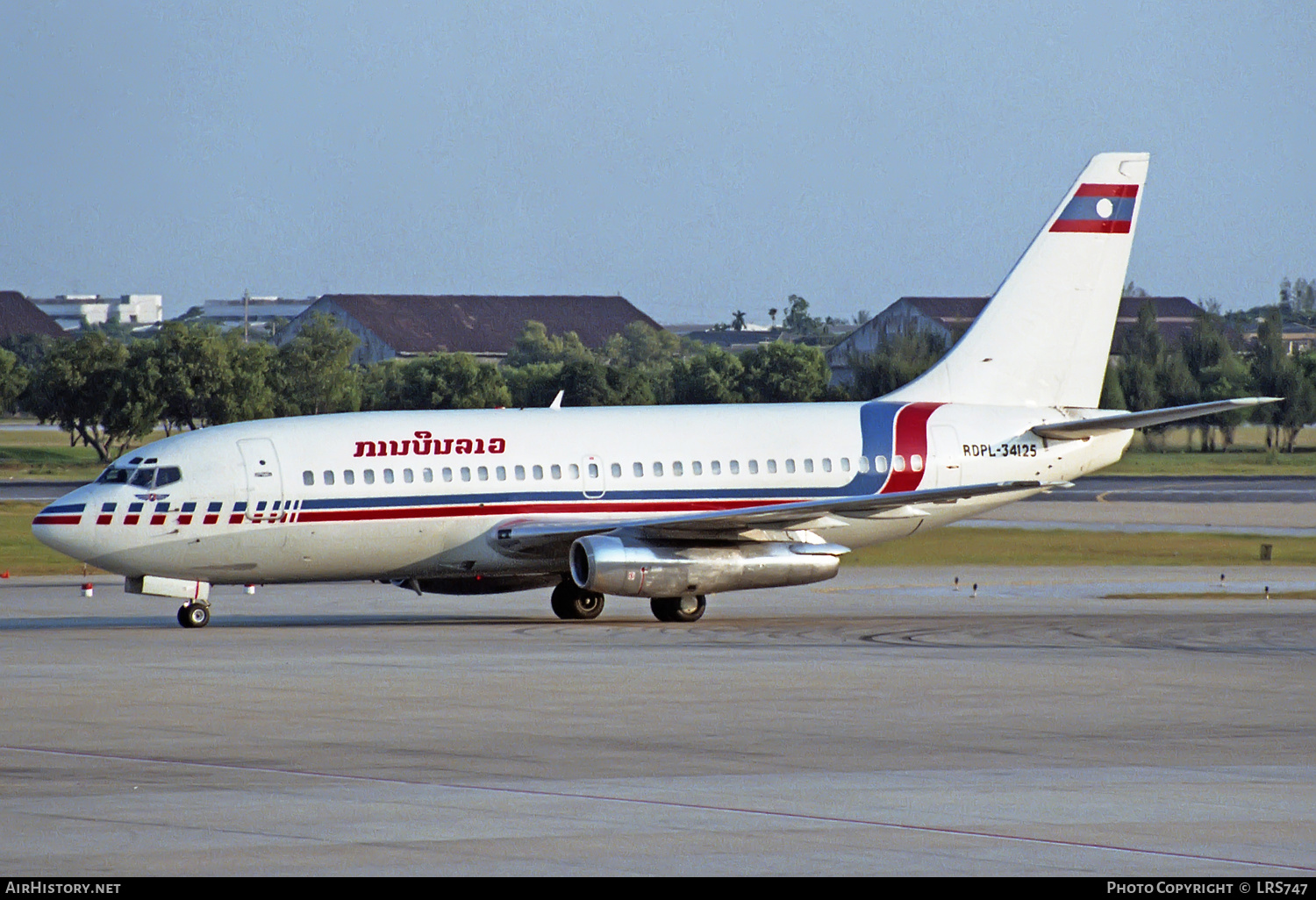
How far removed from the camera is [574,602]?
33812 millimetres

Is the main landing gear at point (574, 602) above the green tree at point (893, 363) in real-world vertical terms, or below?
below

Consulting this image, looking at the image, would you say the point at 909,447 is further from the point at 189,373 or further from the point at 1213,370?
the point at 1213,370

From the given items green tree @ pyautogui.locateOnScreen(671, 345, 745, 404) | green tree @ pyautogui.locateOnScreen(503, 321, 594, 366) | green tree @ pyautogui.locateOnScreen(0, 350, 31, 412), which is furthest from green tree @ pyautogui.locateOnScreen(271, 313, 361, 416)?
green tree @ pyautogui.locateOnScreen(503, 321, 594, 366)

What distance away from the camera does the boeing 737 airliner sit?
104ft

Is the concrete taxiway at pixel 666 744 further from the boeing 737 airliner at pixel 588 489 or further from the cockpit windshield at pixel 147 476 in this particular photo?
the cockpit windshield at pixel 147 476

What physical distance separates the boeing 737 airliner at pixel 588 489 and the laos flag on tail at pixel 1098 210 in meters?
2.28

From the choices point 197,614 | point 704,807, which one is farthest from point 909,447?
point 704,807

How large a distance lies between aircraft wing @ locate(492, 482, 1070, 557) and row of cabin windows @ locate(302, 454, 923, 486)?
0.87 metres

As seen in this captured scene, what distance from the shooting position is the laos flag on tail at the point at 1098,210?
124 feet

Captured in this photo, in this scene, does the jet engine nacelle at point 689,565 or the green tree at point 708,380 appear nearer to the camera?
the jet engine nacelle at point 689,565

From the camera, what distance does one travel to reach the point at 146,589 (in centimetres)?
3172

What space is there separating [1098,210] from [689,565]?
12.2 metres

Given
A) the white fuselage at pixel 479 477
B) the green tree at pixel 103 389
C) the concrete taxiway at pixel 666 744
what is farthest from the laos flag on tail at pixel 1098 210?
the green tree at pixel 103 389
